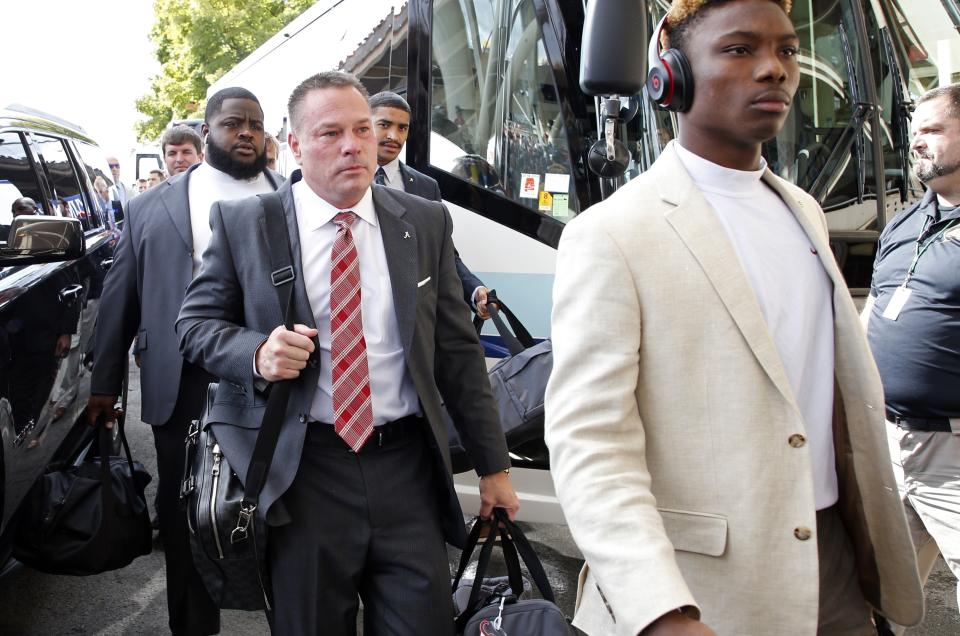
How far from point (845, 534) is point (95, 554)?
112 inches

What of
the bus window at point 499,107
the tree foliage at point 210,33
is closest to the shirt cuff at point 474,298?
the bus window at point 499,107

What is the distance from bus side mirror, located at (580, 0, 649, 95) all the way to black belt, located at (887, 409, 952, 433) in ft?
5.03

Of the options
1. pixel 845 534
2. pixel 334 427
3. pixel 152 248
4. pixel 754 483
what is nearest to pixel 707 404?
pixel 754 483

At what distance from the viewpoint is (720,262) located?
1.68 meters

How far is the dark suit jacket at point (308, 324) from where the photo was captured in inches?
100

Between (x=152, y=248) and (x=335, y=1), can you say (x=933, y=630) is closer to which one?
(x=152, y=248)

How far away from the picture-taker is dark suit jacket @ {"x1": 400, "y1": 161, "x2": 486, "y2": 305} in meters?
4.33

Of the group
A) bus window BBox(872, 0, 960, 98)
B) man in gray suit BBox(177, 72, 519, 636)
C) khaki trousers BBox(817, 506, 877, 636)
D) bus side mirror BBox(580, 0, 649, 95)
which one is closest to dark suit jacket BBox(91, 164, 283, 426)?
man in gray suit BBox(177, 72, 519, 636)

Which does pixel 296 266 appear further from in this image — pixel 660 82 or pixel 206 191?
pixel 206 191

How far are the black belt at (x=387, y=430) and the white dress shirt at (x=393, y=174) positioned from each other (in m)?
1.93

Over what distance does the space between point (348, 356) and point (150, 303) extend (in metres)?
1.56

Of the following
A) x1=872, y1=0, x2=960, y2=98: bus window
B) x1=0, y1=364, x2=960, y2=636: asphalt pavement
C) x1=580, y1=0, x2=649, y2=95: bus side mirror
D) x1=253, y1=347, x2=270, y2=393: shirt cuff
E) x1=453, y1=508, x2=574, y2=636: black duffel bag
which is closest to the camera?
x1=453, y1=508, x2=574, y2=636: black duffel bag

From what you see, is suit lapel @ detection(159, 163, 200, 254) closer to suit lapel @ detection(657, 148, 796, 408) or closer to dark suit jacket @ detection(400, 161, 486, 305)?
dark suit jacket @ detection(400, 161, 486, 305)

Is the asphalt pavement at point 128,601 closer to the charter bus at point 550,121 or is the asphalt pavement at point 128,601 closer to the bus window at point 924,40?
the charter bus at point 550,121
